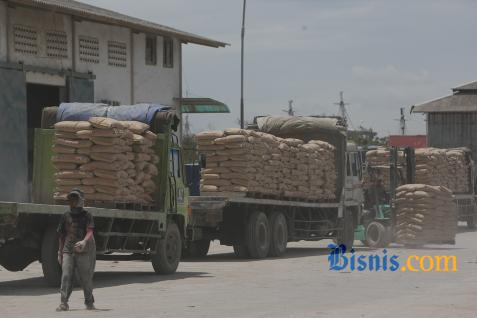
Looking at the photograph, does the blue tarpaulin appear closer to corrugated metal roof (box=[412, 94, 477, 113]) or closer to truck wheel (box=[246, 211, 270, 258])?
truck wheel (box=[246, 211, 270, 258])

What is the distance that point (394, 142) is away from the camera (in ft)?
294

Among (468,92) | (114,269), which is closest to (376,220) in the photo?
(114,269)

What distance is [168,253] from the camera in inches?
816

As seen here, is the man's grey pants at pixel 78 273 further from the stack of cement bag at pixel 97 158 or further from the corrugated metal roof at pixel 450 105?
the corrugated metal roof at pixel 450 105

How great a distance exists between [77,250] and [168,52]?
28.7m

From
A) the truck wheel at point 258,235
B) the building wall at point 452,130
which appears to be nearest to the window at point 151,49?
the truck wheel at point 258,235

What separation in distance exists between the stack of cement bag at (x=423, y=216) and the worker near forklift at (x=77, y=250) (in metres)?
16.9

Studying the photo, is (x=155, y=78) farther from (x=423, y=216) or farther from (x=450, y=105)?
(x=450, y=105)

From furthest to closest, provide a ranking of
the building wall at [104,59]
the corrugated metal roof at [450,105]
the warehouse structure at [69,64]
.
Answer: the corrugated metal roof at [450,105]
the building wall at [104,59]
the warehouse structure at [69,64]

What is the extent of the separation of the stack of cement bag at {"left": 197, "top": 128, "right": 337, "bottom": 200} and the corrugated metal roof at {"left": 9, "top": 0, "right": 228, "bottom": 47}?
923 centimetres

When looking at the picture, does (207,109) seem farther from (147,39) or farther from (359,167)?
(359,167)

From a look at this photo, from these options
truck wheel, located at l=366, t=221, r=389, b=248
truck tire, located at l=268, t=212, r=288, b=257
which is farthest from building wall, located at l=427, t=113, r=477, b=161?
truck tire, located at l=268, t=212, r=288, b=257

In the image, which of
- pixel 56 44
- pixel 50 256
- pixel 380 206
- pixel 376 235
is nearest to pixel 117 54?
A: pixel 56 44

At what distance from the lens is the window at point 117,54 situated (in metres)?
38.7
